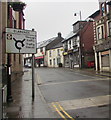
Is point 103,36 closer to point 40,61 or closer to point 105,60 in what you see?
point 105,60

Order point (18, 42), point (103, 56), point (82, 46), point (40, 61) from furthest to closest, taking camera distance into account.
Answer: point (40, 61) < point (82, 46) < point (103, 56) < point (18, 42)

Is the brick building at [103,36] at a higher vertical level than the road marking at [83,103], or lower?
higher

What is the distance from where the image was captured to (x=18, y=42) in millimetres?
8859

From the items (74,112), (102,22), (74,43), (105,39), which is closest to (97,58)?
(105,39)

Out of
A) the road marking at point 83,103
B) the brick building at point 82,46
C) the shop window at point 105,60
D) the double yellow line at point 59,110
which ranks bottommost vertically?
the double yellow line at point 59,110

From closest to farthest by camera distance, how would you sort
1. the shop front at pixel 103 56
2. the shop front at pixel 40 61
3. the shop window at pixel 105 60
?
the shop front at pixel 103 56, the shop window at pixel 105 60, the shop front at pixel 40 61

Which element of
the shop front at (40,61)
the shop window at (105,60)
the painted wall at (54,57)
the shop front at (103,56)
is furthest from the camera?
the shop front at (40,61)

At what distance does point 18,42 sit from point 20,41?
0.44 feet

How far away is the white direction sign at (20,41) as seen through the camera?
855cm

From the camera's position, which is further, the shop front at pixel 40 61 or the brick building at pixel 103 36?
the shop front at pixel 40 61

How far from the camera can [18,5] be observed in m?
9.55

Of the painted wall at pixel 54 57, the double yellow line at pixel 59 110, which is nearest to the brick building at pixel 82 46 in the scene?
the painted wall at pixel 54 57

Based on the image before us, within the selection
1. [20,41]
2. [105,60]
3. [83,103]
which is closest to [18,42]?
[20,41]

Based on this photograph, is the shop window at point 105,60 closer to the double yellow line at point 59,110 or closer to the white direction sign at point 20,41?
the white direction sign at point 20,41
